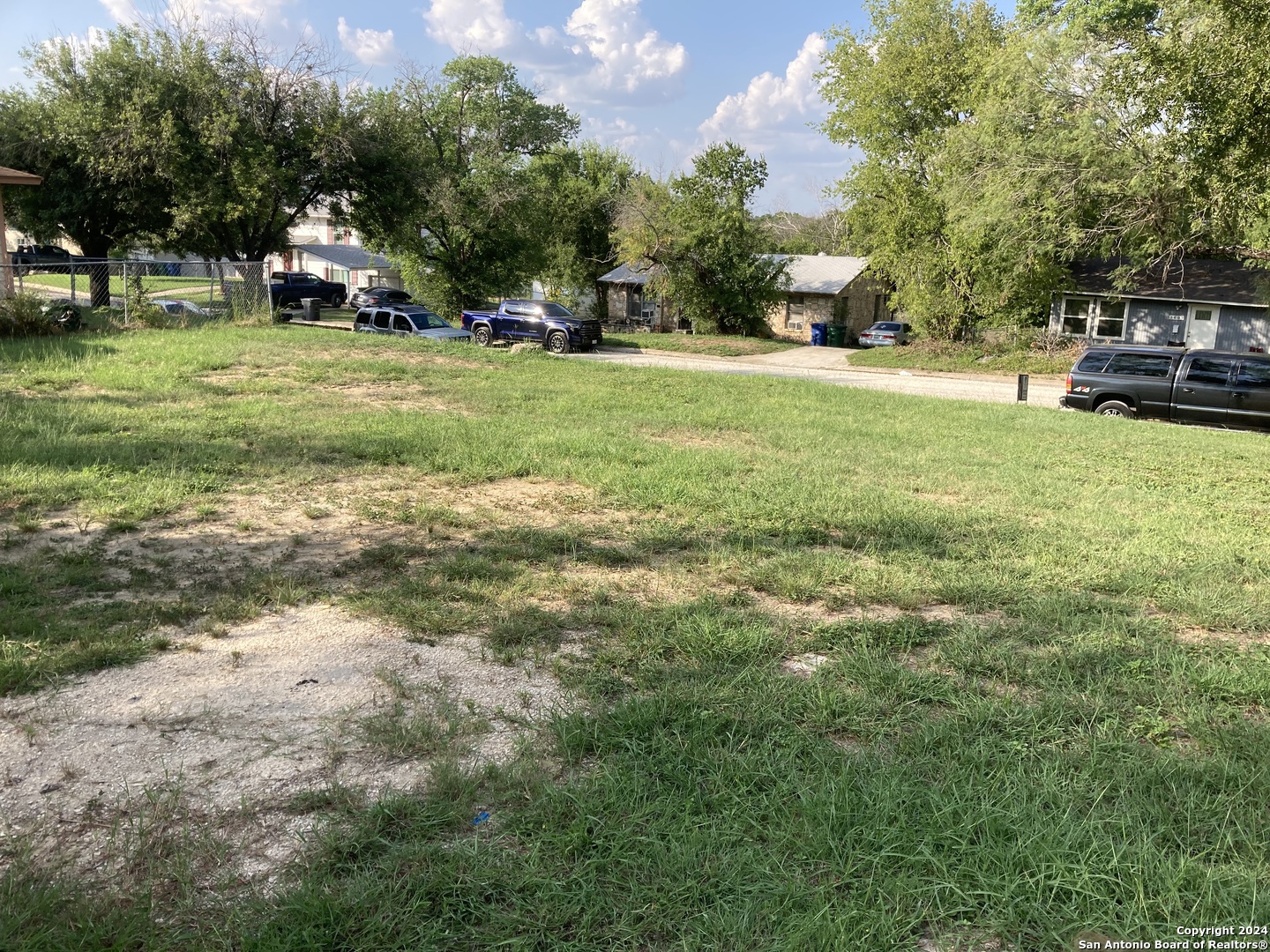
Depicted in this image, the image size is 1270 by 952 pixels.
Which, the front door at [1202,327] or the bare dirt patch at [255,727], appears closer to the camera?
the bare dirt patch at [255,727]

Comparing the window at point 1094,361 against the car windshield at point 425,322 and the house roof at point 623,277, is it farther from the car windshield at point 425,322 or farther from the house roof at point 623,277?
the house roof at point 623,277

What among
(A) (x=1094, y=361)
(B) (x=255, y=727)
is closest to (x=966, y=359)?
(A) (x=1094, y=361)

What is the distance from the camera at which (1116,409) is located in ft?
56.5

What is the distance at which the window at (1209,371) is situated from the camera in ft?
54.0

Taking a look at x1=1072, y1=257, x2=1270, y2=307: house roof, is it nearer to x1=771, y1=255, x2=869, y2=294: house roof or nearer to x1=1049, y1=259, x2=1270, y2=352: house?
x1=1049, y1=259, x2=1270, y2=352: house

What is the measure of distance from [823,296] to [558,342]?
19.1 meters

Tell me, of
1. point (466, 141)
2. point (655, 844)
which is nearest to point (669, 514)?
point (655, 844)

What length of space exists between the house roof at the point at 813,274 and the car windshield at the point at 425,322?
18008mm

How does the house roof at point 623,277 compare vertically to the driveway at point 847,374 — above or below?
above

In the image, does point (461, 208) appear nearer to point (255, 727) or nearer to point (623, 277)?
point (623, 277)

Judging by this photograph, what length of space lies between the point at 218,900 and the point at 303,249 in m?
69.5

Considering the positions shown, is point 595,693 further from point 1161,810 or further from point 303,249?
point 303,249

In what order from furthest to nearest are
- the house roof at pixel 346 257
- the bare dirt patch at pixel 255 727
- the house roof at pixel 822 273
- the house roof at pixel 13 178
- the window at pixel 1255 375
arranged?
the house roof at pixel 346 257 < the house roof at pixel 822 273 < the house roof at pixel 13 178 < the window at pixel 1255 375 < the bare dirt patch at pixel 255 727

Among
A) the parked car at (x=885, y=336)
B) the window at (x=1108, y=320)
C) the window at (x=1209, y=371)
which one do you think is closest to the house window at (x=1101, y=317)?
the window at (x=1108, y=320)
